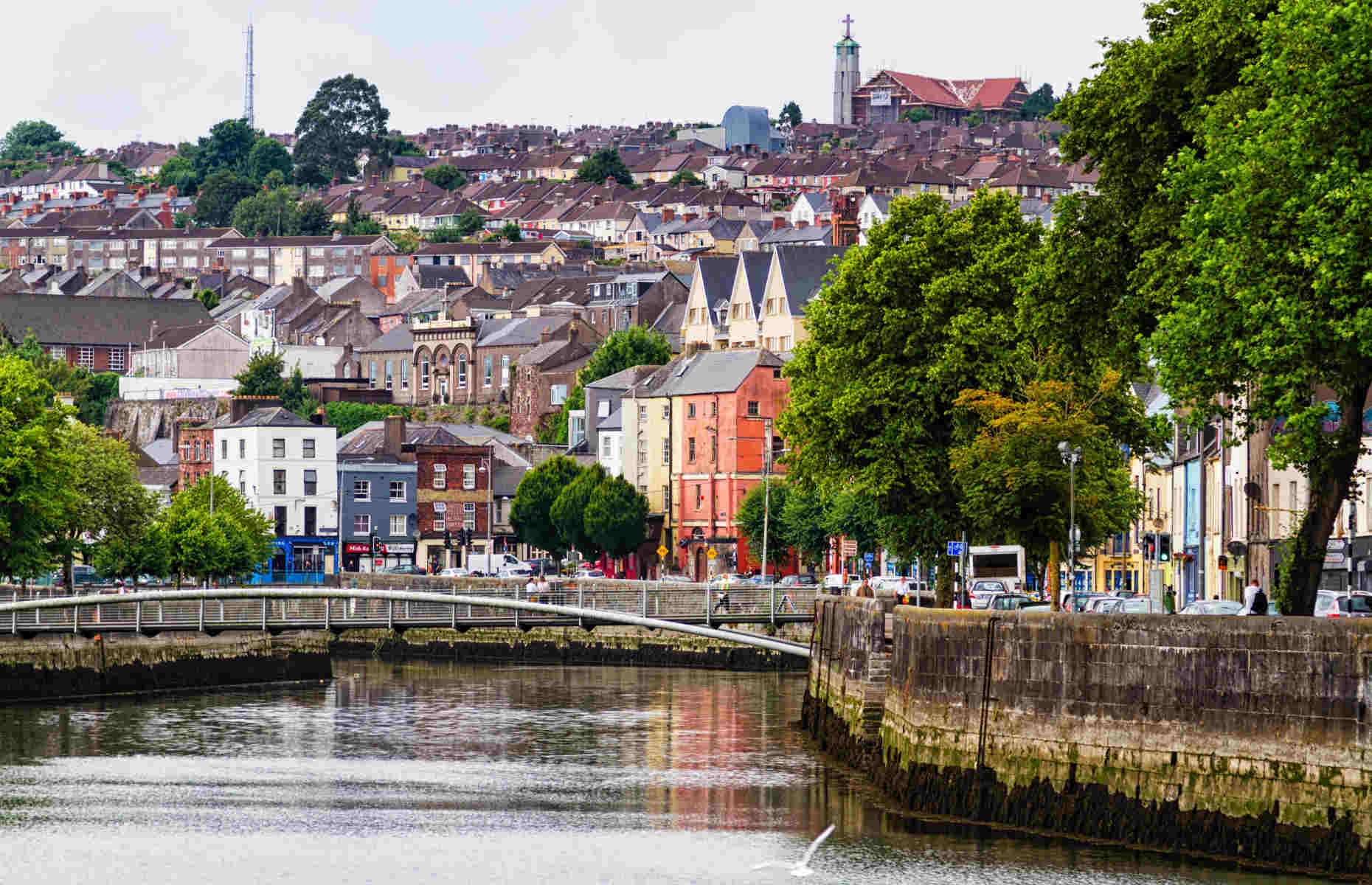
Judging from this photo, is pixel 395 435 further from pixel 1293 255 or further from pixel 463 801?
pixel 1293 255

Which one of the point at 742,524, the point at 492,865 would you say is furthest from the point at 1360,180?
the point at 742,524

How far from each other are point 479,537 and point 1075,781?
114298mm

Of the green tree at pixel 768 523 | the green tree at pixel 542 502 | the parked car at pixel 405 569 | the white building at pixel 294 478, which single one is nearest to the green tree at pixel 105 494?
the parked car at pixel 405 569

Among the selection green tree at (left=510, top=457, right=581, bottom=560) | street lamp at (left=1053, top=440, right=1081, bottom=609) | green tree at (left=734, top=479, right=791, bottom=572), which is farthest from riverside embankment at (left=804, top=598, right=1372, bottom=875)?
green tree at (left=510, top=457, right=581, bottom=560)

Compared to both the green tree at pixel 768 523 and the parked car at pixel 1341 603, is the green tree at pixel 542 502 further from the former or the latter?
the parked car at pixel 1341 603

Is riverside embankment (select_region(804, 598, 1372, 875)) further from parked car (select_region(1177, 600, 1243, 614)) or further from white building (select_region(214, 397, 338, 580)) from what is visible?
white building (select_region(214, 397, 338, 580))

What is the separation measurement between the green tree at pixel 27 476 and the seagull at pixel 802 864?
4518cm

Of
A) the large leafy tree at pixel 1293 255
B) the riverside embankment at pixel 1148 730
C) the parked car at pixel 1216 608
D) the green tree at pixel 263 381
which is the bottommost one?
the riverside embankment at pixel 1148 730

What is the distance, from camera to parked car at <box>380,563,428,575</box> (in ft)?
451

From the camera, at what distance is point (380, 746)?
67688 millimetres

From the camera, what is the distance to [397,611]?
301 ft

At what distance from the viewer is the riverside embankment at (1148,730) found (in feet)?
121

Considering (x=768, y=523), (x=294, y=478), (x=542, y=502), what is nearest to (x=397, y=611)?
(x=768, y=523)

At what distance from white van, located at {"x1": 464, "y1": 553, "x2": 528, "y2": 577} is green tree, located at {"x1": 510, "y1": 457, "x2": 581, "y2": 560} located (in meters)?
1.97
